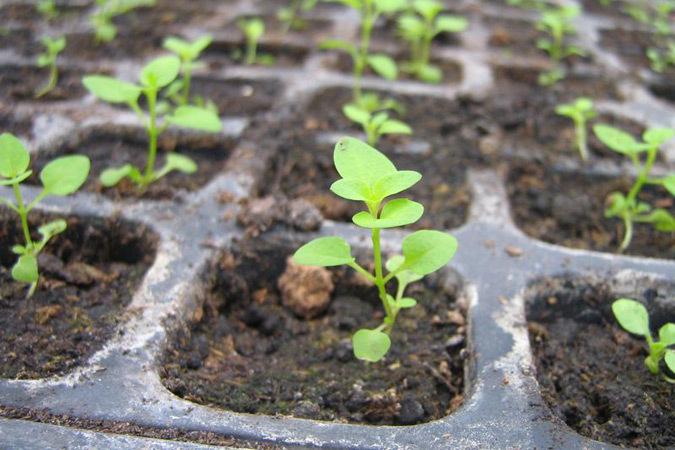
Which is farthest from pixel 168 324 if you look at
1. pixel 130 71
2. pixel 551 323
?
pixel 130 71

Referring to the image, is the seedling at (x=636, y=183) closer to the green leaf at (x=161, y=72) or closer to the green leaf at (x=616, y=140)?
the green leaf at (x=616, y=140)

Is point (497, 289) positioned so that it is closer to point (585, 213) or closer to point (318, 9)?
point (585, 213)

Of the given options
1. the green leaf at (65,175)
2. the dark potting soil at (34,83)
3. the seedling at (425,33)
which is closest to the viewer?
the green leaf at (65,175)

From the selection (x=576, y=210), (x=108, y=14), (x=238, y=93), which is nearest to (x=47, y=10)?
(x=108, y=14)

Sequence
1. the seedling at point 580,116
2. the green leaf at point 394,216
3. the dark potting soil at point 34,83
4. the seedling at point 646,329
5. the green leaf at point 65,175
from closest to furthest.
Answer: the green leaf at point 394,216, the seedling at point 646,329, the green leaf at point 65,175, the seedling at point 580,116, the dark potting soil at point 34,83

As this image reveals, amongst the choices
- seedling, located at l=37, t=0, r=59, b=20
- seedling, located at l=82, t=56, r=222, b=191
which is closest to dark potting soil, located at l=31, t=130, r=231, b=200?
seedling, located at l=82, t=56, r=222, b=191

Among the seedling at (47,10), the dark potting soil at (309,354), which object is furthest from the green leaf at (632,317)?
the seedling at (47,10)
